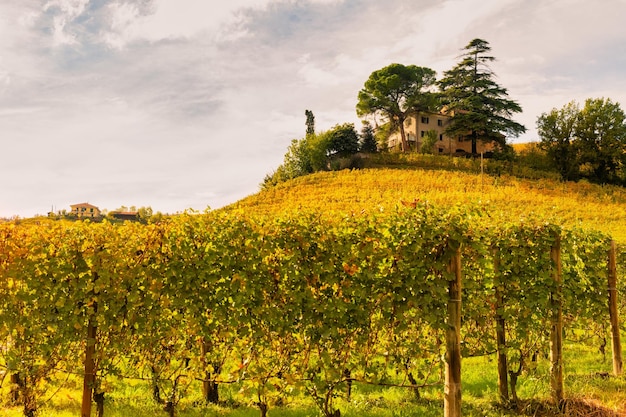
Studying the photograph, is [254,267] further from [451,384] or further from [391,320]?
[451,384]

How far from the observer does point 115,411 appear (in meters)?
7.30

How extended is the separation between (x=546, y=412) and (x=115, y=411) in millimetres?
7605

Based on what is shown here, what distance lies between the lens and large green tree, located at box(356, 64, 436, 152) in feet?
227

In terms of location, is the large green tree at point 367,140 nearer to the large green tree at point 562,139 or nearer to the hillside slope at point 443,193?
the hillside slope at point 443,193

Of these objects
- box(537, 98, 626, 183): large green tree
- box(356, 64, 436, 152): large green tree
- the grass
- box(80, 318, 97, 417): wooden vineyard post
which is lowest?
the grass

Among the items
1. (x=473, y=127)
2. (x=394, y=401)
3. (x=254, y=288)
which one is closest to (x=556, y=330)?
(x=394, y=401)

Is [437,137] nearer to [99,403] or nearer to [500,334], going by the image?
[500,334]

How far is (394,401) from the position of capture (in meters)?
7.73

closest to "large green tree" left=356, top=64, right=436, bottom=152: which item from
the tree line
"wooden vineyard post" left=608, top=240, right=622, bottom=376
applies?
the tree line

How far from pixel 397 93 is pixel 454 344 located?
229 ft

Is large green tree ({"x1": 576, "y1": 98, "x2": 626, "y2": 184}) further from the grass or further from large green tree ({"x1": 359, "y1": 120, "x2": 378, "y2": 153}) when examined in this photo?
the grass

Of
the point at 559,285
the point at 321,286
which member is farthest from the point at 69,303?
the point at 559,285

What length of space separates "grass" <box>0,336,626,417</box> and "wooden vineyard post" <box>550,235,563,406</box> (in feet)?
0.56

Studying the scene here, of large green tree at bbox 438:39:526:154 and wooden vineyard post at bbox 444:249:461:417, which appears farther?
large green tree at bbox 438:39:526:154
